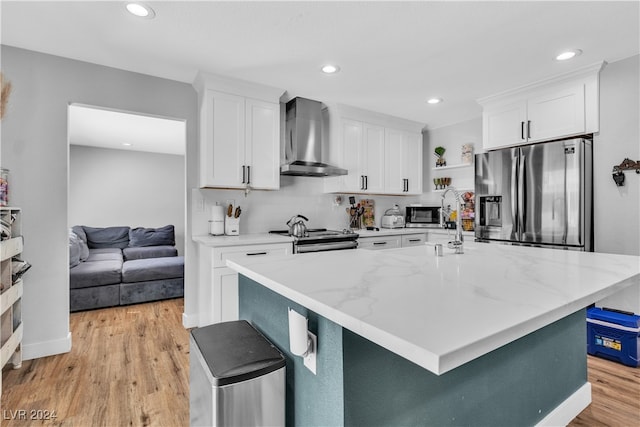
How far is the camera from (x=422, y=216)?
4641 millimetres

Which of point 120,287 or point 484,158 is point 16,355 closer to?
point 120,287

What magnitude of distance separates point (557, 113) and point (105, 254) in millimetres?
5927

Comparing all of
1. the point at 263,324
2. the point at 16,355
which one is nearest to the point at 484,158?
the point at 263,324

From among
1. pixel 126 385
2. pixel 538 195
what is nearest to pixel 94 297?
pixel 126 385

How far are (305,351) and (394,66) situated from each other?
258 cm

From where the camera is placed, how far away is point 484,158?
3479 mm

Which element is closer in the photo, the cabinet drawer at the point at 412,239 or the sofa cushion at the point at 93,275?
the sofa cushion at the point at 93,275

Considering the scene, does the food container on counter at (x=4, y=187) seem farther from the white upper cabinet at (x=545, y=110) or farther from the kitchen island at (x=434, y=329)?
the white upper cabinet at (x=545, y=110)

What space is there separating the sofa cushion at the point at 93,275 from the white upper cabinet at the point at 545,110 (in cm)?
454

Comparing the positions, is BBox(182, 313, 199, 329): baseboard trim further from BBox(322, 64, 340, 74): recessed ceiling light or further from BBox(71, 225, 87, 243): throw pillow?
BBox(71, 225, 87, 243): throw pillow

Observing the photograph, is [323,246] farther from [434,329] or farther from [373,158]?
[434,329]

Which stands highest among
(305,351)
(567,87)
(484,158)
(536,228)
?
(567,87)

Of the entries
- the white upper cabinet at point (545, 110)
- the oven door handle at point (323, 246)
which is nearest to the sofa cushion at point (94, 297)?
the oven door handle at point (323, 246)

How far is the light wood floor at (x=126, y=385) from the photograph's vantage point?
1.82 m
